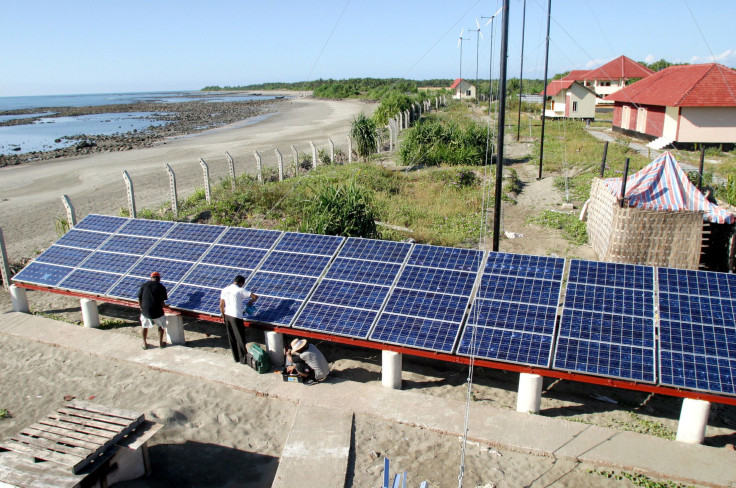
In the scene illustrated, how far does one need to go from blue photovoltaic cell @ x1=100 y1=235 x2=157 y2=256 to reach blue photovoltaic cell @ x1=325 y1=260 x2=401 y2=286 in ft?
14.5

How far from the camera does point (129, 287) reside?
1025 centimetres

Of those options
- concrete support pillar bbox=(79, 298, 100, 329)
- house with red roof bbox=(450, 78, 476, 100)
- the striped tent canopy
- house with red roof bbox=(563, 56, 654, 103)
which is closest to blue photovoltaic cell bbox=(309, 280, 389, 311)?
concrete support pillar bbox=(79, 298, 100, 329)

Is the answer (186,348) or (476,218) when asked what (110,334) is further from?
(476,218)

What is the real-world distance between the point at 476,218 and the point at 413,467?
1233cm

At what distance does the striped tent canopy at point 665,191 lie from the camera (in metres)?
12.9

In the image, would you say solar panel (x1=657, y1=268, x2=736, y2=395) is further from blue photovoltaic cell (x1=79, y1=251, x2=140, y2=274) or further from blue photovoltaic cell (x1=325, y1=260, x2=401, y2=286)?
blue photovoltaic cell (x1=79, y1=251, x2=140, y2=274)

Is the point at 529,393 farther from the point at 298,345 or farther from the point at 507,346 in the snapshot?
the point at 298,345

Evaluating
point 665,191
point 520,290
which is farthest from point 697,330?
point 665,191

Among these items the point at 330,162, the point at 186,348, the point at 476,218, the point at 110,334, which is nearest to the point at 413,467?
the point at 186,348

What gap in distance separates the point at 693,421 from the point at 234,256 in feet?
26.7

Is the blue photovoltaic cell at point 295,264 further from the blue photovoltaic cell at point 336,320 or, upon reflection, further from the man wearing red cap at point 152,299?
the man wearing red cap at point 152,299

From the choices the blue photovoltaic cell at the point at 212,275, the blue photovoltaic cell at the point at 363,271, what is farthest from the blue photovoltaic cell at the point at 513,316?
the blue photovoltaic cell at the point at 212,275

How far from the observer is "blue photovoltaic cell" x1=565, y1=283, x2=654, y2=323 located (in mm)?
8008

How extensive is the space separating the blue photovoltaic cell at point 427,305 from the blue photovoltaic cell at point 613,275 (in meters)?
2.00
